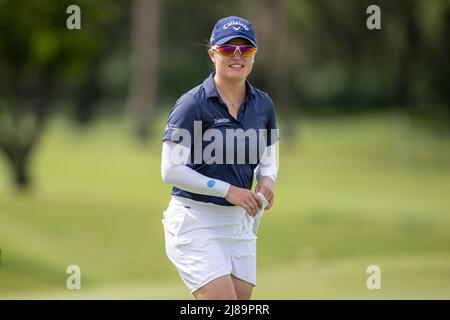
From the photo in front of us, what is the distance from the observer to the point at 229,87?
6.38m

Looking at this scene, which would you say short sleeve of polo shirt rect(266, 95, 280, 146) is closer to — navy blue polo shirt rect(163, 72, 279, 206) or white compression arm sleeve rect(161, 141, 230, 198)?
navy blue polo shirt rect(163, 72, 279, 206)

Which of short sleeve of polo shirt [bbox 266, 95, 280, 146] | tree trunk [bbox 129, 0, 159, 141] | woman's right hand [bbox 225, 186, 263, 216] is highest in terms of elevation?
tree trunk [bbox 129, 0, 159, 141]

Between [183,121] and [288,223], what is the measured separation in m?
18.8

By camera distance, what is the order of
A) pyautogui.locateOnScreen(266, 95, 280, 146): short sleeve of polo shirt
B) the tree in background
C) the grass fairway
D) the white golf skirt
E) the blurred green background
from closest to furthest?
the white golf skirt, pyautogui.locateOnScreen(266, 95, 280, 146): short sleeve of polo shirt, the grass fairway, the blurred green background, the tree in background

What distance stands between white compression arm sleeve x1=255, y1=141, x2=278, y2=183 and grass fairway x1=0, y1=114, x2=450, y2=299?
526cm

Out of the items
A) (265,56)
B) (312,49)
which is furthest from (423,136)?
(312,49)

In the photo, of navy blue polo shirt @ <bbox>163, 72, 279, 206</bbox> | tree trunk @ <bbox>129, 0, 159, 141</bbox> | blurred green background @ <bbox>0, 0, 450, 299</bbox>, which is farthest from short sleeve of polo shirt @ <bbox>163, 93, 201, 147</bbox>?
tree trunk @ <bbox>129, 0, 159, 141</bbox>

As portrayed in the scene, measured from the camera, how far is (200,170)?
6309mm

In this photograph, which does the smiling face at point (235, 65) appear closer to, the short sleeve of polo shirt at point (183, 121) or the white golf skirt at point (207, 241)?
the short sleeve of polo shirt at point (183, 121)

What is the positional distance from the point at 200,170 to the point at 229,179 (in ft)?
0.61

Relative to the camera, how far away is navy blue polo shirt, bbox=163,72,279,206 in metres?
6.18

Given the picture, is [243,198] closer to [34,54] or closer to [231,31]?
[231,31]

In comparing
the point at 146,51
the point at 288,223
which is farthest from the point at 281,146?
the point at 288,223
